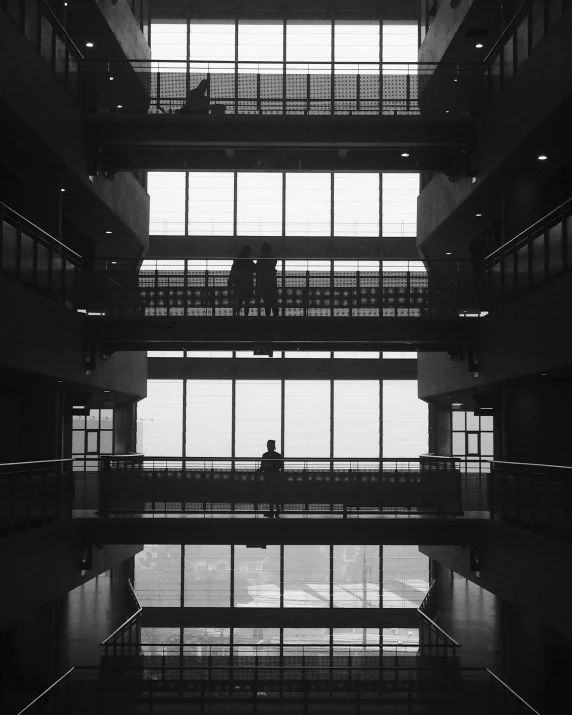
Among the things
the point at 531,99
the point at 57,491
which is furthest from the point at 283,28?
the point at 57,491

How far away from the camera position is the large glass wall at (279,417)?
40.1m

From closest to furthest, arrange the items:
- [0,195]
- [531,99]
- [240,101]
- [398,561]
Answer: [531,99] → [0,195] → [240,101] → [398,561]

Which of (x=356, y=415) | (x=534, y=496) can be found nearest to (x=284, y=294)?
(x=534, y=496)

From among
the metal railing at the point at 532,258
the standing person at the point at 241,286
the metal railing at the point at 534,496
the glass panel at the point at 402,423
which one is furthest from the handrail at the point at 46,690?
the glass panel at the point at 402,423

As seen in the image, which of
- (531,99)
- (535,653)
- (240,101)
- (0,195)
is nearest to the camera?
(531,99)

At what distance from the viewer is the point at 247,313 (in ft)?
86.4

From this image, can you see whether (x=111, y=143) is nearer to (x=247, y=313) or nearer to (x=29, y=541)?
(x=247, y=313)

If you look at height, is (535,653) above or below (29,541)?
below

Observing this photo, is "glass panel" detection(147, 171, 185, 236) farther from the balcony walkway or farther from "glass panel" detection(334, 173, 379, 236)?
the balcony walkway

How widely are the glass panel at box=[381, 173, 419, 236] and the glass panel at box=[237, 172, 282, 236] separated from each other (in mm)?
4346

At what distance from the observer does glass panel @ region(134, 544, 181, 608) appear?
38594 millimetres

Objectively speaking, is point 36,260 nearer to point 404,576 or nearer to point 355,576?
point 355,576

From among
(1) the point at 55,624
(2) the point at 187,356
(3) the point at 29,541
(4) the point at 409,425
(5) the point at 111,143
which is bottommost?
(1) the point at 55,624

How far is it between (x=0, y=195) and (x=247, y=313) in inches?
285
